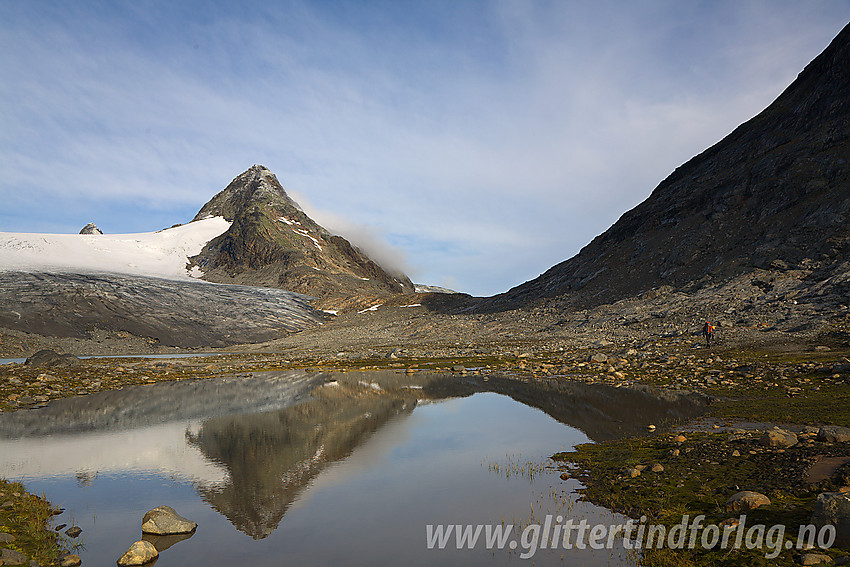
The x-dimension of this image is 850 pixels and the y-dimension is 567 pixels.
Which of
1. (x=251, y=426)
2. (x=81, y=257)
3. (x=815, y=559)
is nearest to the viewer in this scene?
(x=815, y=559)

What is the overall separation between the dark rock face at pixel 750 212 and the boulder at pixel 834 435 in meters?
46.9

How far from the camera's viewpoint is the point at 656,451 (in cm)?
1608

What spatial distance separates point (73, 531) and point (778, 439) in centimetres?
1978

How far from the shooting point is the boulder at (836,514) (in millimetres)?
8406

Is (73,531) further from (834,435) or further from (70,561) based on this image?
(834,435)

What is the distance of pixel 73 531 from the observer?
1232cm

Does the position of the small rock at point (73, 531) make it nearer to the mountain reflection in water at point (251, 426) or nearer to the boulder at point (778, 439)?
the mountain reflection in water at point (251, 426)

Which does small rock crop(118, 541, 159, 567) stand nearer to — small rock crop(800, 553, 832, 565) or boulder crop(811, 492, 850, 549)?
small rock crop(800, 553, 832, 565)

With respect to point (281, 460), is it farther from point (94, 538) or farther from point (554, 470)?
point (554, 470)

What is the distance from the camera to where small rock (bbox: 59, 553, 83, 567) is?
1022 cm

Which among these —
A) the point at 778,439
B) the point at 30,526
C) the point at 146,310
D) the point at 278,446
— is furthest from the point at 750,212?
the point at 146,310

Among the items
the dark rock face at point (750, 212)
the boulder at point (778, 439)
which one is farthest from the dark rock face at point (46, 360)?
the dark rock face at point (750, 212)

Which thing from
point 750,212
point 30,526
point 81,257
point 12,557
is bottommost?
point 30,526

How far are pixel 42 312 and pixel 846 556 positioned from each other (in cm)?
12326
